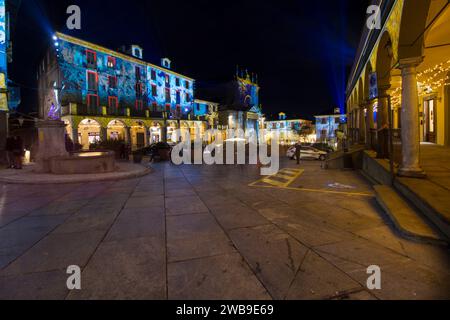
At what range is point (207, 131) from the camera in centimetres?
4988

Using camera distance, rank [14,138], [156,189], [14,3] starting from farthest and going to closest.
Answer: [14,3]
[14,138]
[156,189]

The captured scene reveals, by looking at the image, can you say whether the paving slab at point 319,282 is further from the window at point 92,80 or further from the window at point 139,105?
the window at point 139,105

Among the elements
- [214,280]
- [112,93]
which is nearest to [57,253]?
[214,280]

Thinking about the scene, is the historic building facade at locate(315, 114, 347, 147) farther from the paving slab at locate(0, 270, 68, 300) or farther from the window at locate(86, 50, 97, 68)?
the paving slab at locate(0, 270, 68, 300)

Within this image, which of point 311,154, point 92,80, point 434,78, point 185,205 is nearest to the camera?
Result: point 185,205

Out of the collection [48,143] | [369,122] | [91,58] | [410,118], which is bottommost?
A: [48,143]

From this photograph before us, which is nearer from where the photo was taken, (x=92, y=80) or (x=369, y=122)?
(x=369, y=122)

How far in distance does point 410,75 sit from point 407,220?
4.32 metres

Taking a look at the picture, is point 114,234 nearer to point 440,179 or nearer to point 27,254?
point 27,254

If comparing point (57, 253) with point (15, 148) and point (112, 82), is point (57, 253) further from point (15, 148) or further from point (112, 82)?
point (112, 82)

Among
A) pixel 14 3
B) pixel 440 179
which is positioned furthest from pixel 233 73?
pixel 440 179

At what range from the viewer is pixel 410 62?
677 cm
